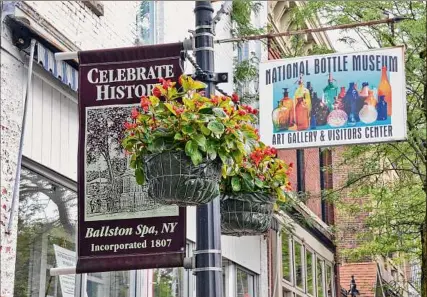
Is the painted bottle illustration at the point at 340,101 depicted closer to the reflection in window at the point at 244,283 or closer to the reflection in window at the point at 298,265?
the reflection in window at the point at 244,283

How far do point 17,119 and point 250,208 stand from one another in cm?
280

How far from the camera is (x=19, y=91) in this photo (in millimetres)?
8664

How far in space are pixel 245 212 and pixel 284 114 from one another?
3509mm

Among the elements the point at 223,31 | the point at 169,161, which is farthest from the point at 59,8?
the point at 223,31

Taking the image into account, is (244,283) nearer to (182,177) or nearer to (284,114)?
(284,114)

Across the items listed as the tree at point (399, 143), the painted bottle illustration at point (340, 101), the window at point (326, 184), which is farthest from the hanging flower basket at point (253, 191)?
the window at point (326, 184)

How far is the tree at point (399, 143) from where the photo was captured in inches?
605

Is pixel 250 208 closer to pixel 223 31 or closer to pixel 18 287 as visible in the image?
pixel 18 287

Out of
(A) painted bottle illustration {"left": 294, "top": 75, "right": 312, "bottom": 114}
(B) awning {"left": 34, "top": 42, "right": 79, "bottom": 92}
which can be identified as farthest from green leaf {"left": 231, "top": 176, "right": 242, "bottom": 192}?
(A) painted bottle illustration {"left": 294, "top": 75, "right": 312, "bottom": 114}

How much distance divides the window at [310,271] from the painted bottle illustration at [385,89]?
11.4m

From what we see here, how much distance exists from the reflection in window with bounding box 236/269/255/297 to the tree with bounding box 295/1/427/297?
226cm

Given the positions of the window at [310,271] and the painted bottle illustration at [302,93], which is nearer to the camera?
the painted bottle illustration at [302,93]

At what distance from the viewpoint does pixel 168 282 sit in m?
12.2

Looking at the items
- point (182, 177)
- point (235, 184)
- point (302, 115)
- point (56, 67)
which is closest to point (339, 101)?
point (302, 115)
